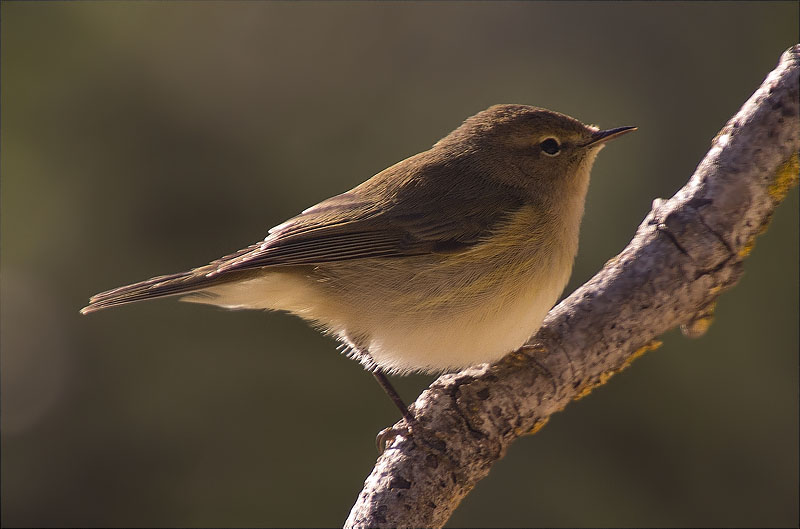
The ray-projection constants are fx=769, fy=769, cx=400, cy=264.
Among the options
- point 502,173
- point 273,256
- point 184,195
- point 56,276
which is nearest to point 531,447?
point 502,173

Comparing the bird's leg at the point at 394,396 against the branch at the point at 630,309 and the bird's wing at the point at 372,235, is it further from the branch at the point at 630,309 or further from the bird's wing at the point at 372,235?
the bird's wing at the point at 372,235

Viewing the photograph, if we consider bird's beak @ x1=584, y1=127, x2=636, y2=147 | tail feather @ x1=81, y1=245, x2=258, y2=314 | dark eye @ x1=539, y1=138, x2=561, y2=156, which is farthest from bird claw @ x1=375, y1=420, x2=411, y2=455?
bird's beak @ x1=584, y1=127, x2=636, y2=147

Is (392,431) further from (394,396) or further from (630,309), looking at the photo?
(630,309)

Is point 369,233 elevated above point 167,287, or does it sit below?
below

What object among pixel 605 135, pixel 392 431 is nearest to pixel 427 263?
pixel 392 431

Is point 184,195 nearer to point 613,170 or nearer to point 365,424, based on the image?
point 365,424

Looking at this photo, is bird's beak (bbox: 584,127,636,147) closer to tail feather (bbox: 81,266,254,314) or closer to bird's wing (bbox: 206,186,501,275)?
bird's wing (bbox: 206,186,501,275)
